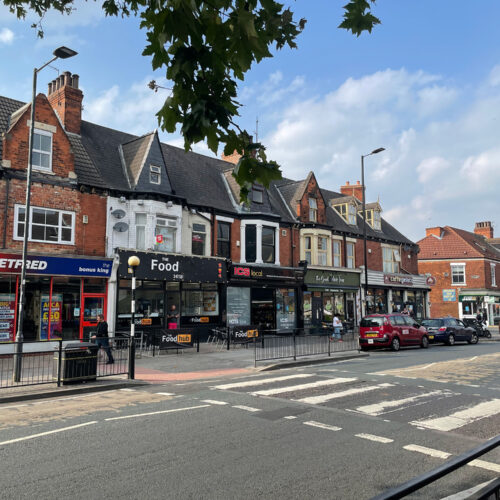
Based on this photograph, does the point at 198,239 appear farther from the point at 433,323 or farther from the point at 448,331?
the point at 448,331

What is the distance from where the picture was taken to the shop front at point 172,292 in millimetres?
20531

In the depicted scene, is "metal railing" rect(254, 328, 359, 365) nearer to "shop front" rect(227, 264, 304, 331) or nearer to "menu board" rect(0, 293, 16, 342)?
"shop front" rect(227, 264, 304, 331)

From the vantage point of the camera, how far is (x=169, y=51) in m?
3.83

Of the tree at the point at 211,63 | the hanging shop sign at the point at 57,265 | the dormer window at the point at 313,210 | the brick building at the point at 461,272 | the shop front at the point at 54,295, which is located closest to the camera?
the tree at the point at 211,63

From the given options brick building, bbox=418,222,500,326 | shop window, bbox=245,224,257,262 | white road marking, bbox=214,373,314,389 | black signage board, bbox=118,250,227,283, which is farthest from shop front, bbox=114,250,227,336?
brick building, bbox=418,222,500,326

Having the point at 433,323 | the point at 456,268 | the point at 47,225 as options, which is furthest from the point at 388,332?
the point at 456,268

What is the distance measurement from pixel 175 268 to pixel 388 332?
421 inches

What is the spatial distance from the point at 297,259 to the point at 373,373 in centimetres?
1584

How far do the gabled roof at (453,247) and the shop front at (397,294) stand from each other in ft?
34.0

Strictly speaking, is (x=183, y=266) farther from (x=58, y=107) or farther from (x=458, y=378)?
(x=458, y=378)

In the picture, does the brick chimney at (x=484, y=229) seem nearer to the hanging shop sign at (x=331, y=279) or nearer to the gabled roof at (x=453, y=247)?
the gabled roof at (x=453, y=247)

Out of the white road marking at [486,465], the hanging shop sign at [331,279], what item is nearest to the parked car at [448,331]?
the hanging shop sign at [331,279]

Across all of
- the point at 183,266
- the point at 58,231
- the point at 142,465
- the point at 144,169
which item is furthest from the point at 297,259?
the point at 142,465

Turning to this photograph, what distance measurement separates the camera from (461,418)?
8227 mm
